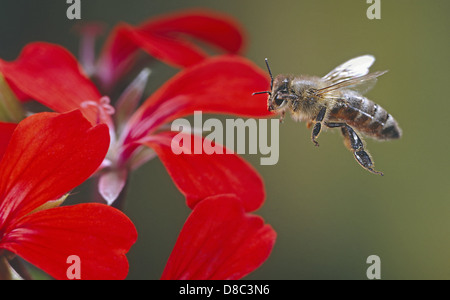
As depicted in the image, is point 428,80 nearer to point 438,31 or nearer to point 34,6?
point 438,31

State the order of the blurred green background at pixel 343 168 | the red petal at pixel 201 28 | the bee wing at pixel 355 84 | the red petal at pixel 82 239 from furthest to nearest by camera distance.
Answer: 1. the blurred green background at pixel 343 168
2. the red petal at pixel 201 28
3. the bee wing at pixel 355 84
4. the red petal at pixel 82 239

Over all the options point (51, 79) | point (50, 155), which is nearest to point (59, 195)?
point (50, 155)

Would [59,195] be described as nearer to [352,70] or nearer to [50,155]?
[50,155]

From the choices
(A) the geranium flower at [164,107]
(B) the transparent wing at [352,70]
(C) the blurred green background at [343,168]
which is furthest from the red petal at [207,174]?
(C) the blurred green background at [343,168]

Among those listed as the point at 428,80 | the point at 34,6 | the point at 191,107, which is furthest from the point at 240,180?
the point at 34,6

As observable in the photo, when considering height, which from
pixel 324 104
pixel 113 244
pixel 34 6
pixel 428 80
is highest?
pixel 34 6

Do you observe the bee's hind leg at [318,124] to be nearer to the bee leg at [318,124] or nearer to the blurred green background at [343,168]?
the bee leg at [318,124]
